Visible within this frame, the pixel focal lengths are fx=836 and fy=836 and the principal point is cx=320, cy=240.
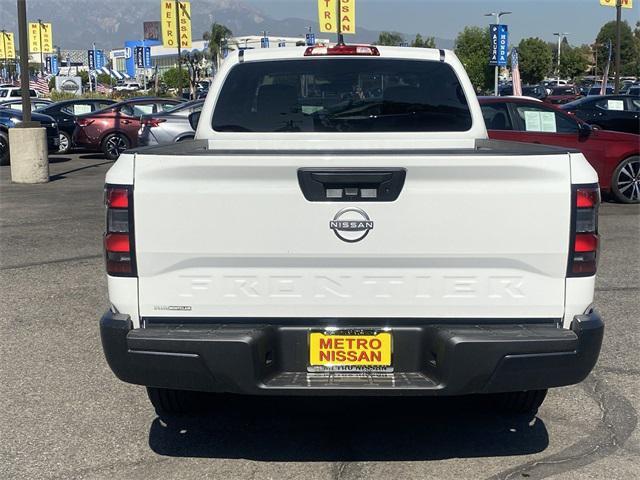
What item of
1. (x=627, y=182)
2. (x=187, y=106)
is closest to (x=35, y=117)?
(x=187, y=106)

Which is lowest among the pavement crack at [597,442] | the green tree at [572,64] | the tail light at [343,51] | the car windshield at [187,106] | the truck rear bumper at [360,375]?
the pavement crack at [597,442]

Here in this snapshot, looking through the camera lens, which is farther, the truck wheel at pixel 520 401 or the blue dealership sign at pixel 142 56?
the blue dealership sign at pixel 142 56

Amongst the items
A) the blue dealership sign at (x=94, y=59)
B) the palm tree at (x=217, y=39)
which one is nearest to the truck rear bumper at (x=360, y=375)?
the blue dealership sign at (x=94, y=59)

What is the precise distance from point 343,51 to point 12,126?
16.6m

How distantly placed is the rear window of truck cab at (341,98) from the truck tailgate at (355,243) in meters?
1.56

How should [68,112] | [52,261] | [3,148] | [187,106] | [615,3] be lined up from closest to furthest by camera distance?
1. [52,261]
2. [187,106]
3. [3,148]
4. [68,112]
5. [615,3]

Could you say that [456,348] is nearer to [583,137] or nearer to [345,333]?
[345,333]

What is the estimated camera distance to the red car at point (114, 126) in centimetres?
2070

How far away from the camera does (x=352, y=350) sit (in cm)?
351

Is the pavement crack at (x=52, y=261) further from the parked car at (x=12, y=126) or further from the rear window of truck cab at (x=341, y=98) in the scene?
the parked car at (x=12, y=126)

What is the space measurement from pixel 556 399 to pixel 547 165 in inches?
75.0

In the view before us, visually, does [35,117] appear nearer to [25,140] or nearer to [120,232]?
[25,140]

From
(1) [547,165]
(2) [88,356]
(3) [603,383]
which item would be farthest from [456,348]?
(2) [88,356]

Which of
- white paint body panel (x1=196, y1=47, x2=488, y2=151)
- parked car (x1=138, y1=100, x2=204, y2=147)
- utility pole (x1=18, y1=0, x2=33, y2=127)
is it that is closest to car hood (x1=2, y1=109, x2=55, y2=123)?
parked car (x1=138, y1=100, x2=204, y2=147)
